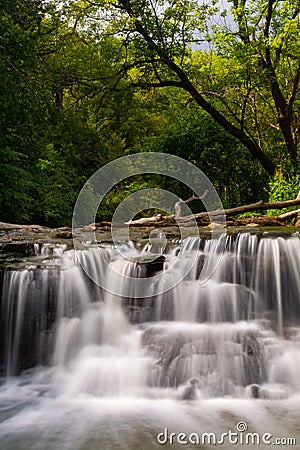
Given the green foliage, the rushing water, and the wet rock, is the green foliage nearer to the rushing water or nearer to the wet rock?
the rushing water

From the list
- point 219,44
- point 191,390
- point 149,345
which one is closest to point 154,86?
point 219,44

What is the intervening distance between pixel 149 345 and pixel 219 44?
9.43m

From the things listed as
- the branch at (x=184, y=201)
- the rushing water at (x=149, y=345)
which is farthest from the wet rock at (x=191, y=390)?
the branch at (x=184, y=201)

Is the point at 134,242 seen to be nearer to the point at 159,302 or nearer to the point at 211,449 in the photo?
the point at 159,302

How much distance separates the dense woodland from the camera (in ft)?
38.7

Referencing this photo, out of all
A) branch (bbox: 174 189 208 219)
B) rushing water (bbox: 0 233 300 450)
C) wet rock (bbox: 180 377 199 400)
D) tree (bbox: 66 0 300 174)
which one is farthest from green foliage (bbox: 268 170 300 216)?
wet rock (bbox: 180 377 199 400)

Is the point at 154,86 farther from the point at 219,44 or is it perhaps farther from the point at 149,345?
the point at 149,345

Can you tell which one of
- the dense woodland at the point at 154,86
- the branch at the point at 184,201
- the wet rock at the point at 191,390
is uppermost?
the dense woodland at the point at 154,86

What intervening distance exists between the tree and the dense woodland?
0.11 ft

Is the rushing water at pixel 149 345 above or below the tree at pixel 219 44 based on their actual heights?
below

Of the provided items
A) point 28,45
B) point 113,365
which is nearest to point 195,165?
point 28,45

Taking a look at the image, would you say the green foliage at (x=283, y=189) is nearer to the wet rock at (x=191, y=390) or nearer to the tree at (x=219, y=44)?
the tree at (x=219, y=44)

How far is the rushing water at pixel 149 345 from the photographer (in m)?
4.73

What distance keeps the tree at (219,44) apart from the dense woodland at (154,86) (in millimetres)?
35
